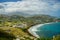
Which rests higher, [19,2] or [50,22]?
[19,2]

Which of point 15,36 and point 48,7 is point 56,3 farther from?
point 15,36

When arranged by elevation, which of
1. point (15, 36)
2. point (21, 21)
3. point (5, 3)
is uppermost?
point (5, 3)

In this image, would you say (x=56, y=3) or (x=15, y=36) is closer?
(x=15, y=36)

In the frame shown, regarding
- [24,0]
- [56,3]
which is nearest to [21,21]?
[24,0]
